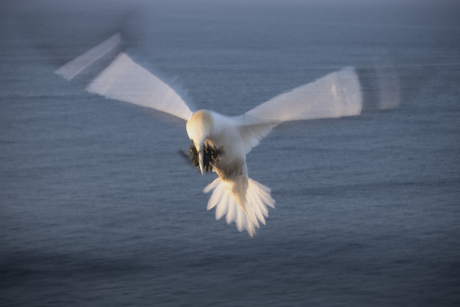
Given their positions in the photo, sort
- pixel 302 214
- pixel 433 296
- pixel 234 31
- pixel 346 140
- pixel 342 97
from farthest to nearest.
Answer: pixel 234 31
pixel 346 140
pixel 302 214
pixel 433 296
pixel 342 97

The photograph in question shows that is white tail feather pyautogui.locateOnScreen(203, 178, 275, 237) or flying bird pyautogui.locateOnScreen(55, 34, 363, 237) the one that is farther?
white tail feather pyautogui.locateOnScreen(203, 178, 275, 237)

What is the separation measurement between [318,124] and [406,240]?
845 millimetres

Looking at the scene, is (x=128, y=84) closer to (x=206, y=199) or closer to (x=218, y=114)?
(x=218, y=114)

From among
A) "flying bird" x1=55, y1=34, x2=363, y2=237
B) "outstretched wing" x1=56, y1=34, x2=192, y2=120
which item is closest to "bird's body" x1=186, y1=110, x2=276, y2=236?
"flying bird" x1=55, y1=34, x2=363, y2=237

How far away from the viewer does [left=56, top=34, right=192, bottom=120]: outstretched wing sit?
1.52 m

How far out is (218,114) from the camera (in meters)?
1.38

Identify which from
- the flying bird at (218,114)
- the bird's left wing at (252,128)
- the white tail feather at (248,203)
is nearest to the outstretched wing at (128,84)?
the flying bird at (218,114)

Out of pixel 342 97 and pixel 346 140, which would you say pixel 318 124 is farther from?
pixel 346 140

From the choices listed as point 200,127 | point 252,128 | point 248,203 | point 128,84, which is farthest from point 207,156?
point 248,203

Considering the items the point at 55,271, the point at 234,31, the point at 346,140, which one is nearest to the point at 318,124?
the point at 55,271

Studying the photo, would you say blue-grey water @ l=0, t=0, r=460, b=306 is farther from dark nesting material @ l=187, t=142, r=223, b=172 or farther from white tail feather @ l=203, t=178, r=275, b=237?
dark nesting material @ l=187, t=142, r=223, b=172

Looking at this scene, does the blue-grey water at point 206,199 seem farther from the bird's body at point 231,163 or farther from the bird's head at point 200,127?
the bird's head at point 200,127

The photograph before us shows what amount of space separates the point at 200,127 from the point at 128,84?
351 millimetres

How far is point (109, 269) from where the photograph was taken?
2.06 m
